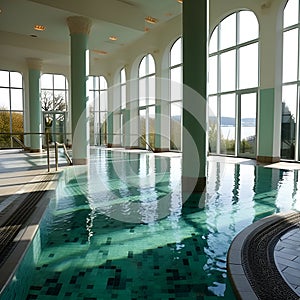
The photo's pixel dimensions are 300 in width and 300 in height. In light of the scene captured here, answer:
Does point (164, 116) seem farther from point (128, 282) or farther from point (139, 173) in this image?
point (128, 282)

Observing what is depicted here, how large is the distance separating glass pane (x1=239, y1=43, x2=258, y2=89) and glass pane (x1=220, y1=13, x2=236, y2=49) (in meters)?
0.64

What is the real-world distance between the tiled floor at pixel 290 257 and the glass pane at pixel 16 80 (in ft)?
55.2

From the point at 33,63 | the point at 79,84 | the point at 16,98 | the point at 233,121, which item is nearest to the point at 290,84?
the point at 233,121

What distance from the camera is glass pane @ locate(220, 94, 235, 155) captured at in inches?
436

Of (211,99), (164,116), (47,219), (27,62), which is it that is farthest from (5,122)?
(47,219)

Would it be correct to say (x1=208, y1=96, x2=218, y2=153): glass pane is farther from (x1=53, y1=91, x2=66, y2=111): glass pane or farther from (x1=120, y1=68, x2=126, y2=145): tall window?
(x1=53, y1=91, x2=66, y2=111): glass pane

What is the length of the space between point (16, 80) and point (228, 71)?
11717mm

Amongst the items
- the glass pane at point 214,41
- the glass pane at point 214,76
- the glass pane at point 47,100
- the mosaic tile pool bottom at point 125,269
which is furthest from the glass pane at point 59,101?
the mosaic tile pool bottom at point 125,269

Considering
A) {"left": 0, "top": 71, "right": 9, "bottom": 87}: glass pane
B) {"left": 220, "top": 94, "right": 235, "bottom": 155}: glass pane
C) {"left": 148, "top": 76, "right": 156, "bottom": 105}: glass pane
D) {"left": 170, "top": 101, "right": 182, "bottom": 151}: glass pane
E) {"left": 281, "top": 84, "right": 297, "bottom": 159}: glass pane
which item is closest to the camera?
{"left": 281, "top": 84, "right": 297, "bottom": 159}: glass pane

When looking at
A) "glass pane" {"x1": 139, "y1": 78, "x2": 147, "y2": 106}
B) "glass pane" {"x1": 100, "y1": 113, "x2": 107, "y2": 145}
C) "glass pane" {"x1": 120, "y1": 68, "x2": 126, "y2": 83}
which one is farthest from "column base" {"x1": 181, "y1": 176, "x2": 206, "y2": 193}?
"glass pane" {"x1": 100, "y1": 113, "x2": 107, "y2": 145}

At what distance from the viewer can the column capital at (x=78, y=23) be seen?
28.3ft

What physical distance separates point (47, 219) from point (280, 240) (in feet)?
8.00

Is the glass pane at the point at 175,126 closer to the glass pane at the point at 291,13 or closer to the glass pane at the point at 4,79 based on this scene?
the glass pane at the point at 291,13

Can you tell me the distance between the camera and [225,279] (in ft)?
7.06
